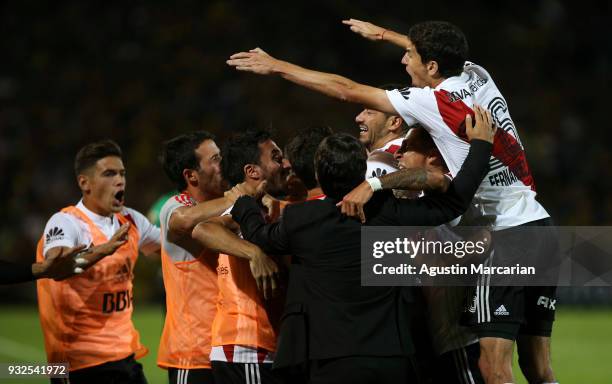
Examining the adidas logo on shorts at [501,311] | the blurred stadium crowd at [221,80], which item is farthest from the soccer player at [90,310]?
the blurred stadium crowd at [221,80]

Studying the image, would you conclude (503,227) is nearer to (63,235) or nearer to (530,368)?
(530,368)

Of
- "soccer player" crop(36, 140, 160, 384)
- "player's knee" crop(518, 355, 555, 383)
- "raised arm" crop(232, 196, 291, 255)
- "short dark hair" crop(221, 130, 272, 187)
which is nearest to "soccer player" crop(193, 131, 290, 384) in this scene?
"short dark hair" crop(221, 130, 272, 187)

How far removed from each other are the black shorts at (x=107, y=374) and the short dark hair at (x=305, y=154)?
2178 mm

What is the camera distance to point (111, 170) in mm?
6773

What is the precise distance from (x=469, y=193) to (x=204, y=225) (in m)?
1.54

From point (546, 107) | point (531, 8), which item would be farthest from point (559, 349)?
point (531, 8)

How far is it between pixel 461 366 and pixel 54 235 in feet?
9.37

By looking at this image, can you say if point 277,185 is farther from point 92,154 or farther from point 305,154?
point 92,154

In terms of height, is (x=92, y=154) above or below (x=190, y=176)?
above

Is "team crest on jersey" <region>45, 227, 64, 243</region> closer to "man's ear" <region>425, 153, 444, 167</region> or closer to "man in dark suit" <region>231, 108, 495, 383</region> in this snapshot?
"man in dark suit" <region>231, 108, 495, 383</region>

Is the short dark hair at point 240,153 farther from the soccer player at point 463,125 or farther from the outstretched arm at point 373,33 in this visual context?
the outstretched arm at point 373,33

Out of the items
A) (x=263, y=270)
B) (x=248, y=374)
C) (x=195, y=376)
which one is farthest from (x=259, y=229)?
(x=195, y=376)

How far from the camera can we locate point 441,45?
5395 millimetres

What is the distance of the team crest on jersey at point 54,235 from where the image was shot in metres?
6.02
